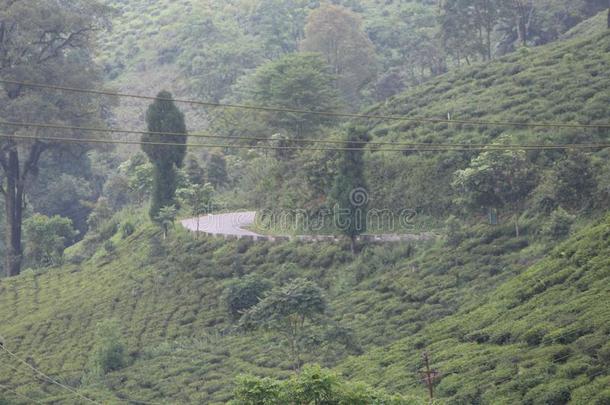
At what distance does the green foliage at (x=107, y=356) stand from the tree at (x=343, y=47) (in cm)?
3763

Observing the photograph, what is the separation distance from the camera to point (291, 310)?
3456 centimetres

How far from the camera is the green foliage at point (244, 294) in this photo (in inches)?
1596

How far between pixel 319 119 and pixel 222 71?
1122 inches

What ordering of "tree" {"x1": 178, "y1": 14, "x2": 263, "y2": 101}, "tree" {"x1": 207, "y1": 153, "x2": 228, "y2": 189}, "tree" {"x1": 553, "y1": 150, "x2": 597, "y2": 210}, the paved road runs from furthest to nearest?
"tree" {"x1": 178, "y1": 14, "x2": 263, "y2": 101}
"tree" {"x1": 207, "y1": 153, "x2": 228, "y2": 189}
the paved road
"tree" {"x1": 553, "y1": 150, "x2": 597, "y2": 210}

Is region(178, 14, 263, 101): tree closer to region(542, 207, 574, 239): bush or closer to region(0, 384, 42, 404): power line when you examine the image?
region(0, 384, 42, 404): power line

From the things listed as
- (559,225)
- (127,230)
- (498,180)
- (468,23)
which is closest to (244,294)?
(498,180)

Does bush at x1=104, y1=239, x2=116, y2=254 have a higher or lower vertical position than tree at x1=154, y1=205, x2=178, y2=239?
lower

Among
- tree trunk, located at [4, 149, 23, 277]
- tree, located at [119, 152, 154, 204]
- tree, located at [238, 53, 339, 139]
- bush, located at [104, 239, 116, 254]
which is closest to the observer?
bush, located at [104, 239, 116, 254]

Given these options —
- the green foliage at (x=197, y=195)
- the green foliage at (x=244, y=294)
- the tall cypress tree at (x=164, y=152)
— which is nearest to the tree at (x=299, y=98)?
the tall cypress tree at (x=164, y=152)

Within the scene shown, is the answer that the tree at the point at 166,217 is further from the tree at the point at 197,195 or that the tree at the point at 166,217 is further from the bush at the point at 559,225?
the bush at the point at 559,225

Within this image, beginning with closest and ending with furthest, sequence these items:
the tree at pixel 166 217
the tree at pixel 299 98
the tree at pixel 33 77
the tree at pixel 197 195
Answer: the tree at pixel 166 217, the tree at pixel 197 195, the tree at pixel 299 98, the tree at pixel 33 77

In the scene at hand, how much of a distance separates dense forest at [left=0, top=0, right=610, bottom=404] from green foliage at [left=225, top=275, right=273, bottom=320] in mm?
87

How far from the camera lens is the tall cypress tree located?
52625 mm

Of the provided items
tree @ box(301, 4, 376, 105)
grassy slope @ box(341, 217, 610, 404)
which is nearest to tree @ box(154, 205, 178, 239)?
grassy slope @ box(341, 217, 610, 404)
